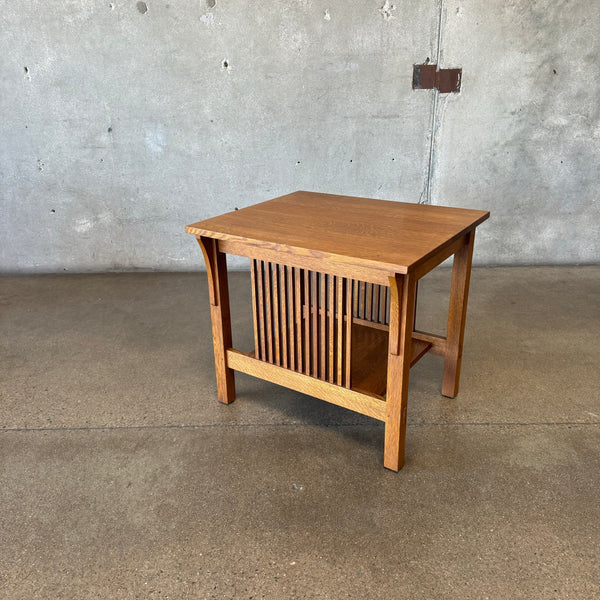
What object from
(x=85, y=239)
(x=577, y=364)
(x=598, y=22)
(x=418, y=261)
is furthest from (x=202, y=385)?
(x=598, y=22)

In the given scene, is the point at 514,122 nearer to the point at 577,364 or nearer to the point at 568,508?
the point at 577,364

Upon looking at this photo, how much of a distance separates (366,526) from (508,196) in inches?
114

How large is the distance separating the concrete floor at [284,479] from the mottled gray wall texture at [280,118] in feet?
4.04

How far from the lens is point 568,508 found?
1.66 metres

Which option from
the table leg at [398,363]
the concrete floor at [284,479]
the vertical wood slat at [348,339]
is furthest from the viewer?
the vertical wood slat at [348,339]

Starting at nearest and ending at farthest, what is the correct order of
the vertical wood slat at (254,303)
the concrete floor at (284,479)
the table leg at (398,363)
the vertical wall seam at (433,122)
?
1. the concrete floor at (284,479)
2. the table leg at (398,363)
3. the vertical wood slat at (254,303)
4. the vertical wall seam at (433,122)

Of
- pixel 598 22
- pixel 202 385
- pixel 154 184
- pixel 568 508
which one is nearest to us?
pixel 568 508

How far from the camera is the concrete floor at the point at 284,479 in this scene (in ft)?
4.75

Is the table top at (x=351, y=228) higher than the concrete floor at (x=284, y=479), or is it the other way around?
the table top at (x=351, y=228)

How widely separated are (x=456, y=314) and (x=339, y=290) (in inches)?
25.0

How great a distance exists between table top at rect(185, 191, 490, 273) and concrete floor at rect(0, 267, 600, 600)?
78cm

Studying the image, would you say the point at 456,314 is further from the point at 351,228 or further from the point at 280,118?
the point at 280,118

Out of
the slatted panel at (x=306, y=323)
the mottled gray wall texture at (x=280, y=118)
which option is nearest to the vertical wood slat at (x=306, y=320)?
the slatted panel at (x=306, y=323)

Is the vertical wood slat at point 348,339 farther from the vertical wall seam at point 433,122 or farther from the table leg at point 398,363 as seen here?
the vertical wall seam at point 433,122
